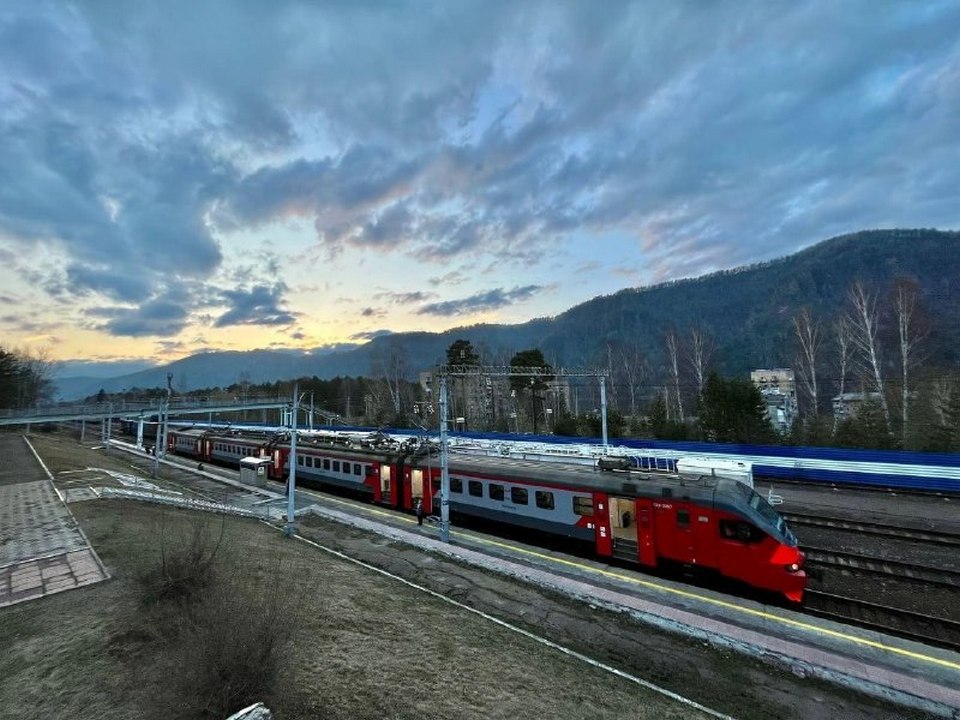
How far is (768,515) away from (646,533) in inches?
132

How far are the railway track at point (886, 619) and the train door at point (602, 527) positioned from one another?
5.33 meters

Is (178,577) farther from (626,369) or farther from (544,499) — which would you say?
(626,369)

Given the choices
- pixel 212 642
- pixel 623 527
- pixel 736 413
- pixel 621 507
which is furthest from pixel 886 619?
pixel 736 413

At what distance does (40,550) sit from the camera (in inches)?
512

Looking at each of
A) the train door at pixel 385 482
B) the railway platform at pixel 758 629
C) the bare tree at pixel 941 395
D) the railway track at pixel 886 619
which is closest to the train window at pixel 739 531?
the railway platform at pixel 758 629

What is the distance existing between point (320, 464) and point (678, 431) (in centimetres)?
2776

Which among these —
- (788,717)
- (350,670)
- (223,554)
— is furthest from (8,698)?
(788,717)

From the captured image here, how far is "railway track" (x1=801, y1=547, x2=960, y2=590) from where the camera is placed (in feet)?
47.1

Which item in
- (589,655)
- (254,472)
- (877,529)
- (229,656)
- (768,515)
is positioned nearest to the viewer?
(229,656)

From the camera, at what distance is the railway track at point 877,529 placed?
675 inches

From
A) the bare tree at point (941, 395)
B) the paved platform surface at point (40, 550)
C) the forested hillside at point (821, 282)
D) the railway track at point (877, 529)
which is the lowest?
the railway track at point (877, 529)

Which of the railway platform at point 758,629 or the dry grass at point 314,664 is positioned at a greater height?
the dry grass at point 314,664

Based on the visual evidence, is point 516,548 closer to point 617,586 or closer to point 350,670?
point 617,586

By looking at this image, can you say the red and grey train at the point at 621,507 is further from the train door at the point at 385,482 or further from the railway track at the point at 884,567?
the railway track at the point at 884,567
